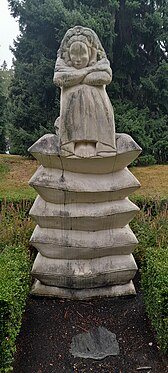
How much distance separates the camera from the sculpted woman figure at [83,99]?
452cm

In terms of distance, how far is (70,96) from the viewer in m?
4.58

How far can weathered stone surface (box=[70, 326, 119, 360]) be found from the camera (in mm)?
4011

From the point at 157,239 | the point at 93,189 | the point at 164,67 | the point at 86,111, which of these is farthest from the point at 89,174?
the point at 164,67

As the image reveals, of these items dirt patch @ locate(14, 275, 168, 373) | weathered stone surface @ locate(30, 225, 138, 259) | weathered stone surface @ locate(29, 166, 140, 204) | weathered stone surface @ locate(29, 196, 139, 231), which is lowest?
dirt patch @ locate(14, 275, 168, 373)

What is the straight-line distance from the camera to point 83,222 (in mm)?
4918

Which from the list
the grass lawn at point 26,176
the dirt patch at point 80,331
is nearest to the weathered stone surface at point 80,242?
the dirt patch at point 80,331

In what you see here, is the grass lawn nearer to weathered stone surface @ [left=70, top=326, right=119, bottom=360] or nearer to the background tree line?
the background tree line

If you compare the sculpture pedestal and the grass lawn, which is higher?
the sculpture pedestal

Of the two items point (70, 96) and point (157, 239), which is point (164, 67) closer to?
point (157, 239)

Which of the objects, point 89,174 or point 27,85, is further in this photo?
point 27,85

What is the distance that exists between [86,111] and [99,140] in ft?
1.24

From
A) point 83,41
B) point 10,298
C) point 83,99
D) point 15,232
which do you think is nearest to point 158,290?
point 10,298

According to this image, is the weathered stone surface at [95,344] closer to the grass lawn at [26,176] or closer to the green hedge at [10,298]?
the green hedge at [10,298]

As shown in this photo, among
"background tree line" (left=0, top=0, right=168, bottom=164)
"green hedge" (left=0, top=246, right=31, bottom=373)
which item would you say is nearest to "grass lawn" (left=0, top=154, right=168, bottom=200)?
"background tree line" (left=0, top=0, right=168, bottom=164)
